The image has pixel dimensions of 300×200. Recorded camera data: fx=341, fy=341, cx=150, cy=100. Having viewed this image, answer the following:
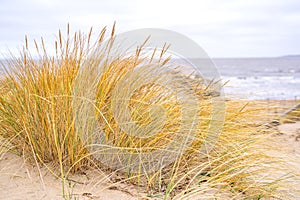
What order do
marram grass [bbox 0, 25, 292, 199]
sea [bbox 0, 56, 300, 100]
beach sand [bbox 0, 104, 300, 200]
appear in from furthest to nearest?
sea [bbox 0, 56, 300, 100]
marram grass [bbox 0, 25, 292, 199]
beach sand [bbox 0, 104, 300, 200]

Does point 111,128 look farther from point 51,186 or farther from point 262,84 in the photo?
point 262,84

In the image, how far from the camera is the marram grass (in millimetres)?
1940

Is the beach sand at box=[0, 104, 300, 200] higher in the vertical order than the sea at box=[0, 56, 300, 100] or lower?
higher

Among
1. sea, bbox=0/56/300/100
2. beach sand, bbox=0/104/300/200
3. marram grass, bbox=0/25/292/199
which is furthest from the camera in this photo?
sea, bbox=0/56/300/100

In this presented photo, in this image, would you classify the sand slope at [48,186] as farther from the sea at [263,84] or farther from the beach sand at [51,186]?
the sea at [263,84]

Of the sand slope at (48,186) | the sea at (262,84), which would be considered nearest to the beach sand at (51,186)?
the sand slope at (48,186)

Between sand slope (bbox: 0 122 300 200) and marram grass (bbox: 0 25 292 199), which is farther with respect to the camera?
marram grass (bbox: 0 25 292 199)

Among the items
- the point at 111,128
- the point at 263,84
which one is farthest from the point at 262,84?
the point at 111,128

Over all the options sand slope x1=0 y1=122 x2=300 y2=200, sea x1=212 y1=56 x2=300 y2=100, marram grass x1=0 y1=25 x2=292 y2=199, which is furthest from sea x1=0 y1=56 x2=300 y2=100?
sand slope x1=0 y1=122 x2=300 y2=200

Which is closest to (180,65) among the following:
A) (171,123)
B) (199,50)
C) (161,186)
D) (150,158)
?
(199,50)

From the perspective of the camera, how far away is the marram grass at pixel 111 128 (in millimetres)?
1940

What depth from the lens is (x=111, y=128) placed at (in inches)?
72.9

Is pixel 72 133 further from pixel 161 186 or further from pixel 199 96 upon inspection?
pixel 199 96

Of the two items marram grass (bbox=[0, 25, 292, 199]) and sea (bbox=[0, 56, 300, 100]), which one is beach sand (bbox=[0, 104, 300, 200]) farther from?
sea (bbox=[0, 56, 300, 100])
